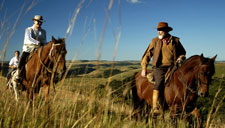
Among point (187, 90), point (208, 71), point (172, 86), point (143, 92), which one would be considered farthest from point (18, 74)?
point (208, 71)

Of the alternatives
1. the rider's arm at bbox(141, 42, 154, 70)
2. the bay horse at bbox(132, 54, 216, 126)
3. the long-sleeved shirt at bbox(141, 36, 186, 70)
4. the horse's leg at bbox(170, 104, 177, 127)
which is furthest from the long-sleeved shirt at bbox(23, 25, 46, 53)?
the horse's leg at bbox(170, 104, 177, 127)

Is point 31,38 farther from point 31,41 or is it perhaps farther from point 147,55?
point 147,55

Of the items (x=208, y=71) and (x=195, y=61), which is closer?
(x=208, y=71)

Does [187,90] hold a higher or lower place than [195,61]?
lower

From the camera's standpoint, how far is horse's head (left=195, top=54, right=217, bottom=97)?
3749 millimetres

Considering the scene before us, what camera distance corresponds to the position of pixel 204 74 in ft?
12.6

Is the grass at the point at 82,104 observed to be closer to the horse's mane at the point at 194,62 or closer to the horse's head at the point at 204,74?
the horse's head at the point at 204,74

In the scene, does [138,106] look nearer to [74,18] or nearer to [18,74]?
[18,74]

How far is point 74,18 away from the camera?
6.01 feet

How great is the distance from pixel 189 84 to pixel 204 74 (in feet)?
1.39

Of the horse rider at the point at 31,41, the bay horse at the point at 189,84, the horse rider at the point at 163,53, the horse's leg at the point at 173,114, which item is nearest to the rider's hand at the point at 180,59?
the horse rider at the point at 163,53

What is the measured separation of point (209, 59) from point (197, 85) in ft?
2.09

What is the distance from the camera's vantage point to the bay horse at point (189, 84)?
12.6 feet

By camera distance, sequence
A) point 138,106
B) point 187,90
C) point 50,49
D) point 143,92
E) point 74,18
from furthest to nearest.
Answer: point 138,106
point 143,92
point 50,49
point 187,90
point 74,18
